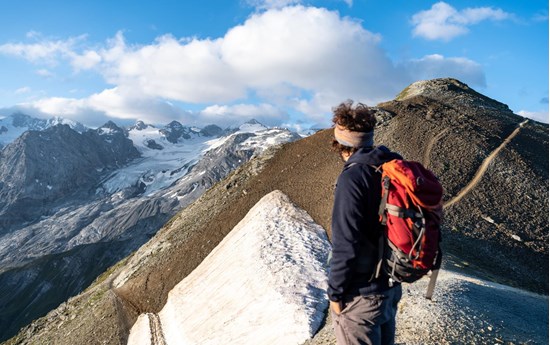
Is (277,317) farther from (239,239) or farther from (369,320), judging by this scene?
(369,320)

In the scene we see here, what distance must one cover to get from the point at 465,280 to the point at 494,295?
143 centimetres

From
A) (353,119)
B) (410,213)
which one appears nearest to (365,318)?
(410,213)

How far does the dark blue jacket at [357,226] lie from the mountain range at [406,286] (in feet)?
23.0

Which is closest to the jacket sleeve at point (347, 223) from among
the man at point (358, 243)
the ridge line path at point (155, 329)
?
the man at point (358, 243)

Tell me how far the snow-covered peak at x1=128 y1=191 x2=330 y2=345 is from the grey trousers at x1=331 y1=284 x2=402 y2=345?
35.8 feet

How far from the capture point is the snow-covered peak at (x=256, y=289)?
19641mm

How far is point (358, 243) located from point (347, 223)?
0.40m

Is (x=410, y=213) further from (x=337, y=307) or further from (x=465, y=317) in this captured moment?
(x=465, y=317)

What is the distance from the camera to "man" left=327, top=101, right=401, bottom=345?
6707mm

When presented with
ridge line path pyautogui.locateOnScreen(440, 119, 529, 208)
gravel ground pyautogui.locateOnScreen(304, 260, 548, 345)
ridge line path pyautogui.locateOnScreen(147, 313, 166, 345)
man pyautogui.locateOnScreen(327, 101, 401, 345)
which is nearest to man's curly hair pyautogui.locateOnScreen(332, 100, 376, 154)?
man pyautogui.locateOnScreen(327, 101, 401, 345)

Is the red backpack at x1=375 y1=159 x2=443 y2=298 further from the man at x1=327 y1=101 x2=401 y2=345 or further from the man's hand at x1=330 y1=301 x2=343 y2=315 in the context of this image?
the man's hand at x1=330 y1=301 x2=343 y2=315

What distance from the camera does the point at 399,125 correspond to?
43.8 metres

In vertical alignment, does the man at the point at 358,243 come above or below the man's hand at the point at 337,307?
above

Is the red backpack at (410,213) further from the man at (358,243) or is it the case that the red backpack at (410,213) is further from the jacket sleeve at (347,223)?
the jacket sleeve at (347,223)
